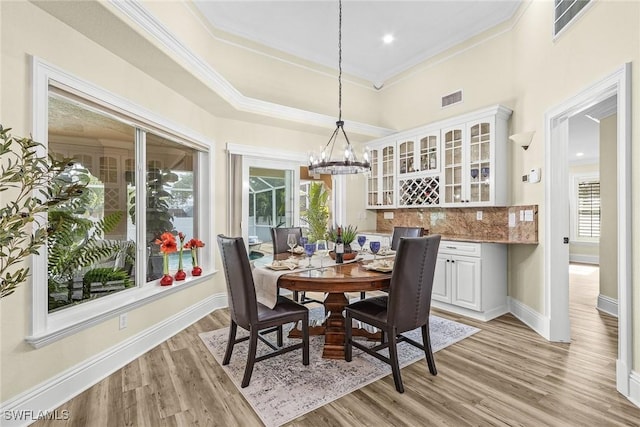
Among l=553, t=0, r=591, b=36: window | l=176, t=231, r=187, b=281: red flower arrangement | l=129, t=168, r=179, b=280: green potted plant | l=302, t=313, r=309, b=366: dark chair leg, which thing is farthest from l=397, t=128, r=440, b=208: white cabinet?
l=129, t=168, r=179, b=280: green potted plant

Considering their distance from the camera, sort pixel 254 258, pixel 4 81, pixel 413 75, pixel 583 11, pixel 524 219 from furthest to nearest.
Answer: pixel 413 75 → pixel 254 258 → pixel 524 219 → pixel 583 11 → pixel 4 81

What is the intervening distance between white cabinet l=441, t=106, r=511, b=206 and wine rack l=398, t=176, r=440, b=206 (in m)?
0.16

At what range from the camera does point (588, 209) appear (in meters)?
8.37

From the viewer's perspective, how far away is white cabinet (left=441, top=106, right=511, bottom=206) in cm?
397

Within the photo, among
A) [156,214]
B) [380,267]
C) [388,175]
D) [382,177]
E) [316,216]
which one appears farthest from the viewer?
[382,177]

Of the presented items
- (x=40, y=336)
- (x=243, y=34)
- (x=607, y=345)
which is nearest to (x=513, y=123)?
(x=607, y=345)

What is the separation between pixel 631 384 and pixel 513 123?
2995 millimetres

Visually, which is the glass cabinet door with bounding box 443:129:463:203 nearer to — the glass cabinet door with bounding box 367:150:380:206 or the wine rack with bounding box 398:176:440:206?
the wine rack with bounding box 398:176:440:206

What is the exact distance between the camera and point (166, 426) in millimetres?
1933

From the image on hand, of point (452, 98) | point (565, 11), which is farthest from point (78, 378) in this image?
point (452, 98)

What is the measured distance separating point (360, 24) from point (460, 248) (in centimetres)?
325

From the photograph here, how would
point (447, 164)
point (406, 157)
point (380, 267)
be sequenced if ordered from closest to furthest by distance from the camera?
point (380, 267), point (447, 164), point (406, 157)

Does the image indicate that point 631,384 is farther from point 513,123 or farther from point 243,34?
point 243,34

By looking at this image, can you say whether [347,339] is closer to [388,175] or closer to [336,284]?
[336,284]
